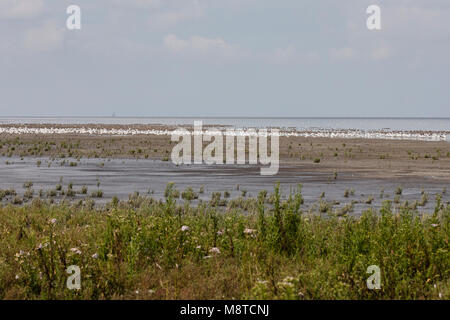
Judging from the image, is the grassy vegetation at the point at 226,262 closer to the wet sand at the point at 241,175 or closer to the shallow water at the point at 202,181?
the shallow water at the point at 202,181

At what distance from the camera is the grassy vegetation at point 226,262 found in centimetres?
662

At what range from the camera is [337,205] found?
1917 centimetres

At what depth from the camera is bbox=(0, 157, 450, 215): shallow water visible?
22.3 m

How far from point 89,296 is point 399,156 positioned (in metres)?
42.2

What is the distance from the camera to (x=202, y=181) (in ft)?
87.5

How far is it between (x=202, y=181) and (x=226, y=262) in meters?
18.7

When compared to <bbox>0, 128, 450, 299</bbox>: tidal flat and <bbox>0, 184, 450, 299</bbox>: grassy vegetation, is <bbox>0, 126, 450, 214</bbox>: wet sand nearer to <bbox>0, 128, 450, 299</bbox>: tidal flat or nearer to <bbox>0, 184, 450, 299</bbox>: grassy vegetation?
<bbox>0, 128, 450, 299</bbox>: tidal flat

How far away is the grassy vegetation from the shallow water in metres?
9.46

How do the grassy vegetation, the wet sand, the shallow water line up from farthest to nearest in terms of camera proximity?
the wet sand, the shallow water, the grassy vegetation

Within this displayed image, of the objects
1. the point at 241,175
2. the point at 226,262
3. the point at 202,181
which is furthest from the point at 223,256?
the point at 241,175

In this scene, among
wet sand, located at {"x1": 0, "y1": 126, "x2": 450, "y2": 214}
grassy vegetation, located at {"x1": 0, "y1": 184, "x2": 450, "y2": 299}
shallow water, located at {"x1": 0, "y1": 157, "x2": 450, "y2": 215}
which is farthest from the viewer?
wet sand, located at {"x1": 0, "y1": 126, "x2": 450, "y2": 214}

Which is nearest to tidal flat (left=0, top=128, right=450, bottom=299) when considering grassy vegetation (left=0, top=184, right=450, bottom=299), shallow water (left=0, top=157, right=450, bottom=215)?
grassy vegetation (left=0, top=184, right=450, bottom=299)

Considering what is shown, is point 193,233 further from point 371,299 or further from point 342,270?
point 371,299
